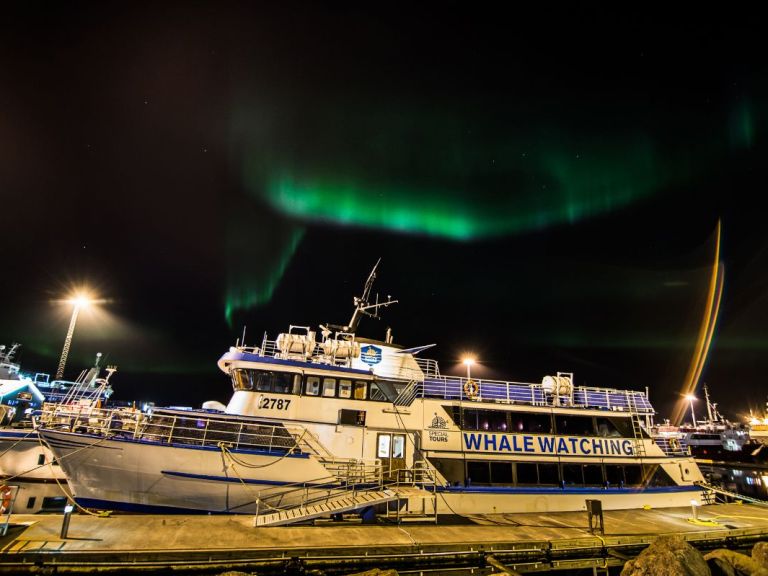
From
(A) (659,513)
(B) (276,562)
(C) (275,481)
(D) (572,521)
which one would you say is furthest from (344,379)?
(A) (659,513)

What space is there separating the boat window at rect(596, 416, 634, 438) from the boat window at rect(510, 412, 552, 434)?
268 centimetres

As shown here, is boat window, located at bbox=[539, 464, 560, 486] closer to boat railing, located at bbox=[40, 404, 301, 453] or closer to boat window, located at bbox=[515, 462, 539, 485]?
boat window, located at bbox=[515, 462, 539, 485]

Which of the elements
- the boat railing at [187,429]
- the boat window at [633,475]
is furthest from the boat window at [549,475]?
the boat railing at [187,429]

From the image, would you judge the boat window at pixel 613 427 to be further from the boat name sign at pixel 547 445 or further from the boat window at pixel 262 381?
the boat window at pixel 262 381

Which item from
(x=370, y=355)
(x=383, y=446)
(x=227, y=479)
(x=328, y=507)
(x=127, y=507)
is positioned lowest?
(x=127, y=507)

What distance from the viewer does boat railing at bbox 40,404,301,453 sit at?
42.0ft

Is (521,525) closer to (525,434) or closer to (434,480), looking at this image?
(434,480)

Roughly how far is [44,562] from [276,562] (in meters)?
4.49

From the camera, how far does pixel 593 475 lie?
679 inches

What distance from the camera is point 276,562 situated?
9086 mm

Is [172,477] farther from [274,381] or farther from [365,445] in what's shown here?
[365,445]

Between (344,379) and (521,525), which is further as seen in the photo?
(344,379)

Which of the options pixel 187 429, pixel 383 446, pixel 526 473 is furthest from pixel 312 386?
pixel 526 473

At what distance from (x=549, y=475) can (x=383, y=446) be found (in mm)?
7017
